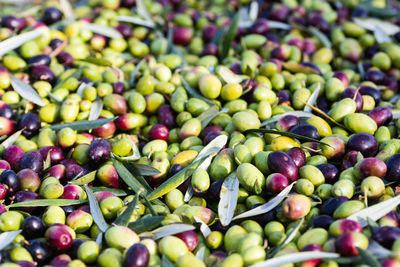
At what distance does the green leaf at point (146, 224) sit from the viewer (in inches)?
82.4

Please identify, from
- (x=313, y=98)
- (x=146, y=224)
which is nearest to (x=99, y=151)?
(x=146, y=224)

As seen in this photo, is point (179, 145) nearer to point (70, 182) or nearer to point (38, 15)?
point (70, 182)

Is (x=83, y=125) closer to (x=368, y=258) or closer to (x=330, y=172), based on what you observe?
(x=330, y=172)

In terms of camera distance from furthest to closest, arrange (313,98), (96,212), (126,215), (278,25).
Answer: (278,25) < (313,98) < (96,212) < (126,215)

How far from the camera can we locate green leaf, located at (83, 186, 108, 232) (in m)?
2.16

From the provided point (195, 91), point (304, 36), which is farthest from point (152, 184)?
point (304, 36)

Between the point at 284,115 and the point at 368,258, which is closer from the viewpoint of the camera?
the point at 368,258

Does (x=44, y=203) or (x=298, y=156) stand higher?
(x=298, y=156)

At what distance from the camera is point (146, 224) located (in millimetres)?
2098

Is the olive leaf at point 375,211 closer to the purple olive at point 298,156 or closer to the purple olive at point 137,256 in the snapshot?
the purple olive at point 298,156

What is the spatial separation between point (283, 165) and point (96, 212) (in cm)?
100

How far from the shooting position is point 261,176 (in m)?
2.29

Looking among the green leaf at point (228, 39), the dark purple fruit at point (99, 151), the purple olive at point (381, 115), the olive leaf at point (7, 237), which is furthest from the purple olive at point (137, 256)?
the green leaf at point (228, 39)

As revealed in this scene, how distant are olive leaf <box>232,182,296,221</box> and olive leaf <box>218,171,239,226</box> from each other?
4 cm
